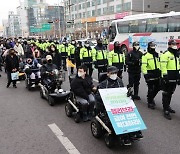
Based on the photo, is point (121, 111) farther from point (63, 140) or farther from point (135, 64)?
point (135, 64)

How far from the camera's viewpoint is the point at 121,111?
15.1ft

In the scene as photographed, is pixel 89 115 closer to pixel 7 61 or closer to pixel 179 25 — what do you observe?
pixel 7 61

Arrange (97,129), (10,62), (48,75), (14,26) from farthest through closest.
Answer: (14,26) < (10,62) < (48,75) < (97,129)

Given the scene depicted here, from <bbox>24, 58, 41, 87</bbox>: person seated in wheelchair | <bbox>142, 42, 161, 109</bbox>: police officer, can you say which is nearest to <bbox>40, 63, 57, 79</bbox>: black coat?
<bbox>24, 58, 41, 87</bbox>: person seated in wheelchair

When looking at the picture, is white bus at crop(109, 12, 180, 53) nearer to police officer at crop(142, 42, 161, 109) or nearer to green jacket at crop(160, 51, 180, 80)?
police officer at crop(142, 42, 161, 109)

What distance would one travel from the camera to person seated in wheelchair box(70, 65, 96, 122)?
5.80m

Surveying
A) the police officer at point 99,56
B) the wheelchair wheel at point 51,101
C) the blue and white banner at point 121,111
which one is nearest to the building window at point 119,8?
the police officer at point 99,56

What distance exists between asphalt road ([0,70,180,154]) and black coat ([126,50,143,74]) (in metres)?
1.03

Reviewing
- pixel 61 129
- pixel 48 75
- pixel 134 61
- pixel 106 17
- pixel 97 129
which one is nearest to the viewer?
pixel 97 129

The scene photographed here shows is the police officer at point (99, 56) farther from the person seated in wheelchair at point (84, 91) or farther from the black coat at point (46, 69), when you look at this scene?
the person seated in wheelchair at point (84, 91)

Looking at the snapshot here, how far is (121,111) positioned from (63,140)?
1.38 m

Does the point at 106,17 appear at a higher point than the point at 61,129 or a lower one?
higher

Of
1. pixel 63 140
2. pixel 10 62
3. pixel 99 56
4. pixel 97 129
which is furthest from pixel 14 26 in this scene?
pixel 97 129

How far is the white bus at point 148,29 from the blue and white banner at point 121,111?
13664 mm
